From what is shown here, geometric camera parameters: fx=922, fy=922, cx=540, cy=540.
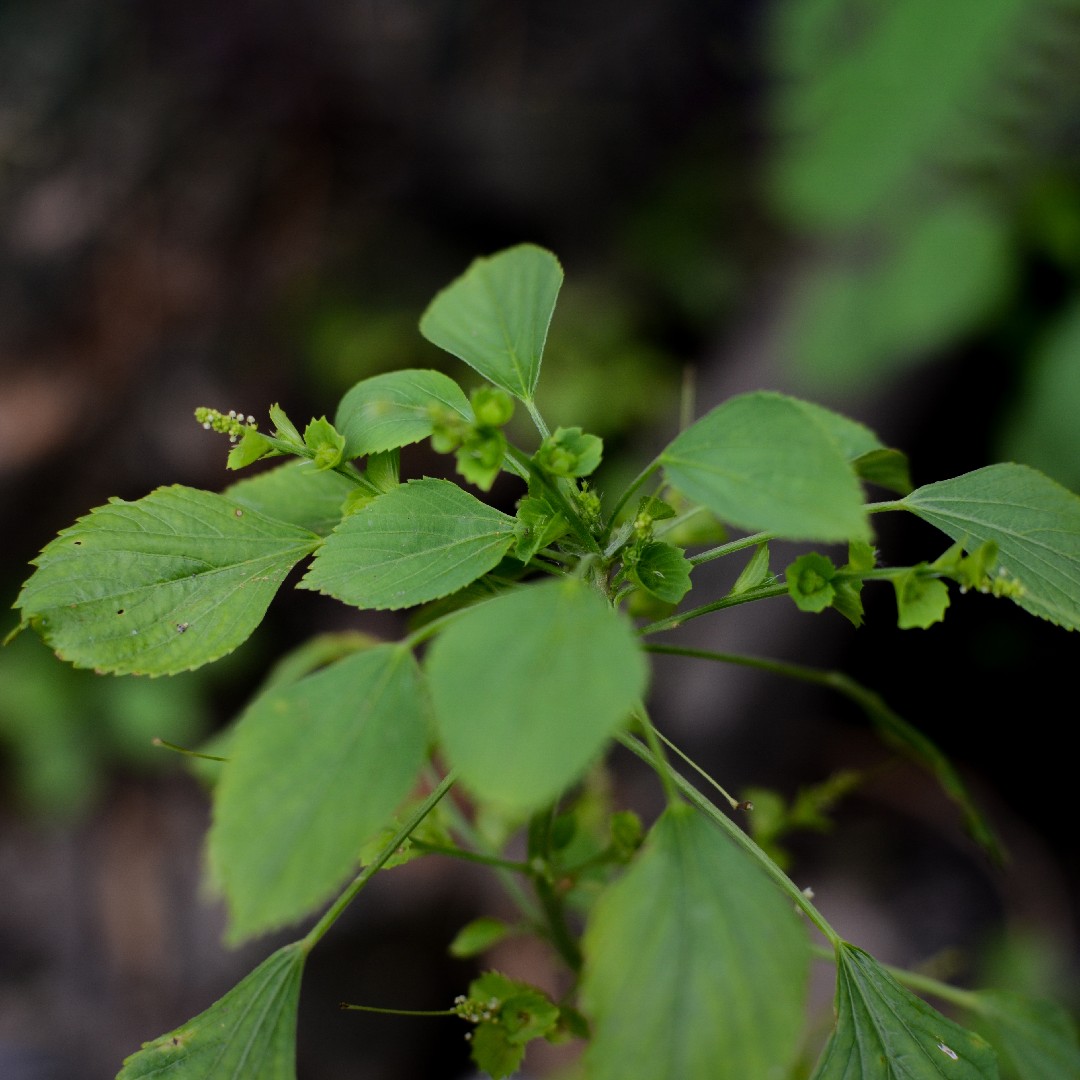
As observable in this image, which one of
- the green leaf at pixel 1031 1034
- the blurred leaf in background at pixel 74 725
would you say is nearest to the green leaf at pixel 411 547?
the green leaf at pixel 1031 1034

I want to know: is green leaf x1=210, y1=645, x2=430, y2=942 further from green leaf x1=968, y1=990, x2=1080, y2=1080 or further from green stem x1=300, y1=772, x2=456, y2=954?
green leaf x1=968, y1=990, x2=1080, y2=1080

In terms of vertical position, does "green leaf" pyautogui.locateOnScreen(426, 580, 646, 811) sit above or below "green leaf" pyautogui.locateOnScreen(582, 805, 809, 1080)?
above

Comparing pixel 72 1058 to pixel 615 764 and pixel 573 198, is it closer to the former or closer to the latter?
pixel 615 764

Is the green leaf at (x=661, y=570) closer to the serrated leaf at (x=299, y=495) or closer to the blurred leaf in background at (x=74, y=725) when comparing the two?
the serrated leaf at (x=299, y=495)

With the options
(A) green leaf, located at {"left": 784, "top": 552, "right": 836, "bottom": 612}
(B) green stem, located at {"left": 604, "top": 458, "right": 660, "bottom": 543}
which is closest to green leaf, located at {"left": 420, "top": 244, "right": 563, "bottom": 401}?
(B) green stem, located at {"left": 604, "top": 458, "right": 660, "bottom": 543}

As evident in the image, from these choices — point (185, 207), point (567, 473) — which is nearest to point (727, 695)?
point (567, 473)
